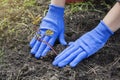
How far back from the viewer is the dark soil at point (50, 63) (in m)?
2.40

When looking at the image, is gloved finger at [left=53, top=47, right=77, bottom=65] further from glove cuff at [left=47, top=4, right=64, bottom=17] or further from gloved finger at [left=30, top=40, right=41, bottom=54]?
glove cuff at [left=47, top=4, right=64, bottom=17]

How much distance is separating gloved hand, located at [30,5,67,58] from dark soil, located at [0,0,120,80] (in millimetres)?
49

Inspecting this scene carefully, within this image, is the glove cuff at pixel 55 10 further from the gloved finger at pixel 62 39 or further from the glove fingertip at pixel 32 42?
the glove fingertip at pixel 32 42

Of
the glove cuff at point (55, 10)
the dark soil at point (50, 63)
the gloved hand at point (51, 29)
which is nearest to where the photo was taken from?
the dark soil at point (50, 63)

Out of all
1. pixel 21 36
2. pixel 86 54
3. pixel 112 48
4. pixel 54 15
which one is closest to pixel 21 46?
pixel 21 36

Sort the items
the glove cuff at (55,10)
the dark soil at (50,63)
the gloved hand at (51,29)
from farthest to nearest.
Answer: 1. the glove cuff at (55,10)
2. the gloved hand at (51,29)
3. the dark soil at (50,63)

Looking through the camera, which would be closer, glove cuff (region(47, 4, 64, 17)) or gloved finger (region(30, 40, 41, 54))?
gloved finger (region(30, 40, 41, 54))

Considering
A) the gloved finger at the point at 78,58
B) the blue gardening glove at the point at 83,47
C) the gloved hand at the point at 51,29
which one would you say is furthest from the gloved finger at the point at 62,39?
the gloved finger at the point at 78,58

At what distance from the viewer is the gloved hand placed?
8.45 feet

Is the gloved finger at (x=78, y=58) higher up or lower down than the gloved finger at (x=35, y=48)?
higher up

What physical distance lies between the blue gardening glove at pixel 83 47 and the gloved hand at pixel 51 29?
138 mm

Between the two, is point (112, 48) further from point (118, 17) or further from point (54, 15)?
point (54, 15)

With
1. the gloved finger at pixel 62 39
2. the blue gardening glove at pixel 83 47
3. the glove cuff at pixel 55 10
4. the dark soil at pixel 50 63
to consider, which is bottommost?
the dark soil at pixel 50 63

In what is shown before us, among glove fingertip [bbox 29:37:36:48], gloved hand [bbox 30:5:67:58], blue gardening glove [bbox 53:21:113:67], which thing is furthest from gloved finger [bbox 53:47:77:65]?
glove fingertip [bbox 29:37:36:48]
